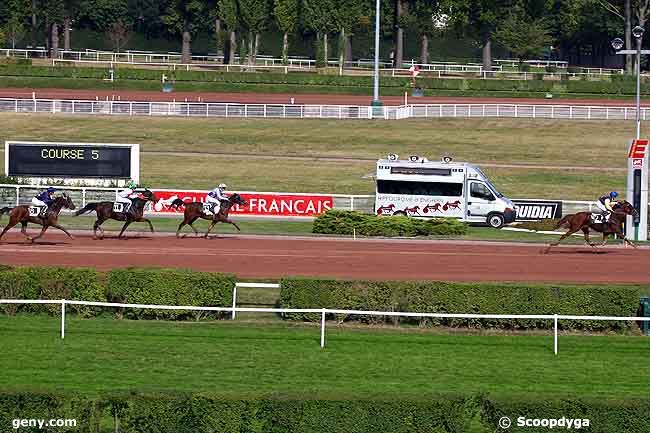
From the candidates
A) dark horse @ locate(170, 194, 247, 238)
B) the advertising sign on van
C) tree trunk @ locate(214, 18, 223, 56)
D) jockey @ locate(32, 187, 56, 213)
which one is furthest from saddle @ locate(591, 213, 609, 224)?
tree trunk @ locate(214, 18, 223, 56)

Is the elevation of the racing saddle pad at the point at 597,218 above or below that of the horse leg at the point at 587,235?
above

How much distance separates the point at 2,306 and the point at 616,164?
35.7 metres

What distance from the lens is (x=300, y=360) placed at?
20.0 m

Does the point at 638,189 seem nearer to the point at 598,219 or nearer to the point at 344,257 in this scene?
the point at 598,219

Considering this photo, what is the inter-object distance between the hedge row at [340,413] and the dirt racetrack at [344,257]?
11899mm

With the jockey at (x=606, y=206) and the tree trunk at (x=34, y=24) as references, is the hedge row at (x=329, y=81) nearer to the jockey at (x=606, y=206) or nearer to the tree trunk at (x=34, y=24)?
the tree trunk at (x=34, y=24)

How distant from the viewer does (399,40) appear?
92.2m

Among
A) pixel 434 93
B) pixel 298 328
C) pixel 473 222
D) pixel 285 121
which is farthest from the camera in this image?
pixel 434 93

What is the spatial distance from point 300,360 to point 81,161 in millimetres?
22071

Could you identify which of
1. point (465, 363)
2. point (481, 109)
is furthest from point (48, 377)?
point (481, 109)

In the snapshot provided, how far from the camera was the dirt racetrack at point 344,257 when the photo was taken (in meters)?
28.5

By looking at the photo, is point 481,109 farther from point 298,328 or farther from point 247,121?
point 298,328

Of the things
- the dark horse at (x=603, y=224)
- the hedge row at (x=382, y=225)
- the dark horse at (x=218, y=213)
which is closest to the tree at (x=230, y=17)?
the hedge row at (x=382, y=225)

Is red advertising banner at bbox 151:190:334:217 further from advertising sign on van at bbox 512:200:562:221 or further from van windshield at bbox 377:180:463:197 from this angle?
advertising sign on van at bbox 512:200:562:221
